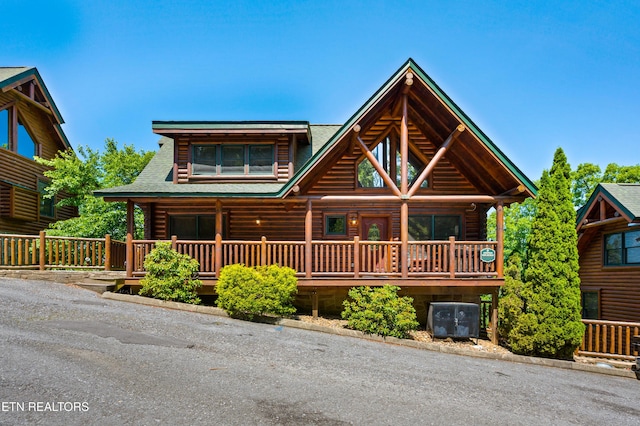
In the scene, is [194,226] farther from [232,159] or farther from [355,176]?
[355,176]

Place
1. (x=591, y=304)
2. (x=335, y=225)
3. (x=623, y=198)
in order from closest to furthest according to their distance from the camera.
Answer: (x=335, y=225)
(x=623, y=198)
(x=591, y=304)

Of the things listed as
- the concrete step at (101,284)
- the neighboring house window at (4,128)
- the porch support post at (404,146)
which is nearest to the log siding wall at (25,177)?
the neighboring house window at (4,128)

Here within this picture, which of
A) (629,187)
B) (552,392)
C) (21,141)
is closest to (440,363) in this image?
(552,392)

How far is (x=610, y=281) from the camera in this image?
18.0m

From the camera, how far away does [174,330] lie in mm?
9227

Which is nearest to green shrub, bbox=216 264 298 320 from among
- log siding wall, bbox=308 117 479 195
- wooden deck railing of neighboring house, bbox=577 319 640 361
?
log siding wall, bbox=308 117 479 195

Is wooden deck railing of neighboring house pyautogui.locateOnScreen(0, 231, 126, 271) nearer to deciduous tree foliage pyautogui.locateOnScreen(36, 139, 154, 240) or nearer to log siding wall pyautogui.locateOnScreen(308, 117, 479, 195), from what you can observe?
deciduous tree foliage pyautogui.locateOnScreen(36, 139, 154, 240)

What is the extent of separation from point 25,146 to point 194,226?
40.8 feet

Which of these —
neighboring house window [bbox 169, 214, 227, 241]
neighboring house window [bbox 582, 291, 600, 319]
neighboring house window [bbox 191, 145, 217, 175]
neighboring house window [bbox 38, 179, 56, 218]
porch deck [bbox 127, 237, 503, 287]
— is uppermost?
neighboring house window [bbox 191, 145, 217, 175]

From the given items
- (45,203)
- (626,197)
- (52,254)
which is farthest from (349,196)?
(45,203)

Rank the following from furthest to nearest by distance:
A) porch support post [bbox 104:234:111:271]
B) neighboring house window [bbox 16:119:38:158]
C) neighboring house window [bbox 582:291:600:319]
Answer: neighboring house window [bbox 16:119:38:158] < neighboring house window [bbox 582:291:600:319] < porch support post [bbox 104:234:111:271]

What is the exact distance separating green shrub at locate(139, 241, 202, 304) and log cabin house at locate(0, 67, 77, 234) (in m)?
11.6

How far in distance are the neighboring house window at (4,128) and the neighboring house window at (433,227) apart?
1949 centimetres

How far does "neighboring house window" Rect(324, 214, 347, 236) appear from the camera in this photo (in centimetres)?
1556
